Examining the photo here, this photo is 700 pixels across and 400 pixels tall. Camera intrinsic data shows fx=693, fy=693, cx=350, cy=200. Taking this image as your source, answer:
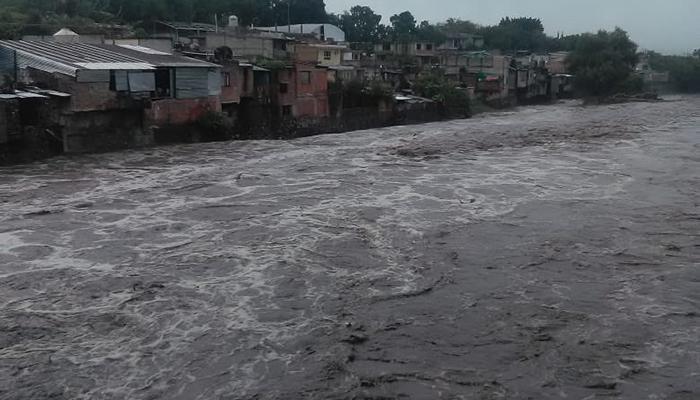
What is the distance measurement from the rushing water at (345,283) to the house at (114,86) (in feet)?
5.22

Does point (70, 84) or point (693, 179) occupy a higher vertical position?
point (70, 84)

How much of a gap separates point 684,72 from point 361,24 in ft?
77.7

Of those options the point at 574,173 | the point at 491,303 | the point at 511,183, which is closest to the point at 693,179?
the point at 574,173

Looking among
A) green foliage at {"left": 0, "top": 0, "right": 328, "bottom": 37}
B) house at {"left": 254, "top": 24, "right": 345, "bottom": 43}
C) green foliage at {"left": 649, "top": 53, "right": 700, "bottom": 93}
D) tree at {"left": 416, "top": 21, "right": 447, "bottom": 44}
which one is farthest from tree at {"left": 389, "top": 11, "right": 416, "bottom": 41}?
green foliage at {"left": 649, "top": 53, "right": 700, "bottom": 93}

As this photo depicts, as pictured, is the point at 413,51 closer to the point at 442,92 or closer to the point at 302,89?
the point at 442,92

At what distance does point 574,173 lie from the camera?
14.9 m

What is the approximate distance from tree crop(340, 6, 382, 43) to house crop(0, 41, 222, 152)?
29069 mm

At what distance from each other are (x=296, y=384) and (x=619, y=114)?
27.9 meters

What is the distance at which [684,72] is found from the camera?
50.1m

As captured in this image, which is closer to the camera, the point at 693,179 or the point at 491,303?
the point at 491,303

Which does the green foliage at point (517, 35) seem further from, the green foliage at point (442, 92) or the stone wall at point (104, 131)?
the stone wall at point (104, 131)

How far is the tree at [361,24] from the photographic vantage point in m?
47.1

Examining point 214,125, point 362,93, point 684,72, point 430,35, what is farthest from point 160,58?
point 684,72

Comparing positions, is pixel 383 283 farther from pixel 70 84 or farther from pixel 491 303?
pixel 70 84
